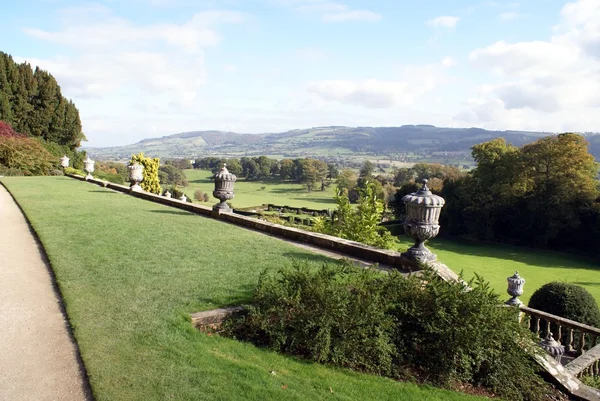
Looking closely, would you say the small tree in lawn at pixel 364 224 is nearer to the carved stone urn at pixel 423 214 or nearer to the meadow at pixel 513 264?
the meadow at pixel 513 264

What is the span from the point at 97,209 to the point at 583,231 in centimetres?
4045

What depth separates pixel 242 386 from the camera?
414 centimetres

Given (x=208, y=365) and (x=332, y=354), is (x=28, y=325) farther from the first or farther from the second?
(x=332, y=354)

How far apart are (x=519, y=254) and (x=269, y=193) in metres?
53.3

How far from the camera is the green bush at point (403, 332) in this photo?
17.0 ft

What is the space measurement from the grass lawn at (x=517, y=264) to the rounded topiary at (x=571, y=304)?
10.5 meters

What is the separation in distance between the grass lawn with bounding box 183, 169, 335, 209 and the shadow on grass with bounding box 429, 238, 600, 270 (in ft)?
91.3

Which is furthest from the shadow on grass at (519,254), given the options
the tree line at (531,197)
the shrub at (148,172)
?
the shrub at (148,172)

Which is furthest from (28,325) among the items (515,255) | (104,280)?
(515,255)

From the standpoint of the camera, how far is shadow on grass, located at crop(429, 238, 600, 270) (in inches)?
1368

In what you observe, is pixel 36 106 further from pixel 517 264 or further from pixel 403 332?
pixel 403 332

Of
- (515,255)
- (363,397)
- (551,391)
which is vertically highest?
(363,397)

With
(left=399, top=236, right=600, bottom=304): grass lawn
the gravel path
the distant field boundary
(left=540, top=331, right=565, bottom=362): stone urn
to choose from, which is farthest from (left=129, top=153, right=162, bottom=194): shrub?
(left=540, top=331, right=565, bottom=362): stone urn

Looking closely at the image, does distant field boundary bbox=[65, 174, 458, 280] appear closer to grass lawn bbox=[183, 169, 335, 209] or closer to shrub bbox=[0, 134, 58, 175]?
shrub bbox=[0, 134, 58, 175]
